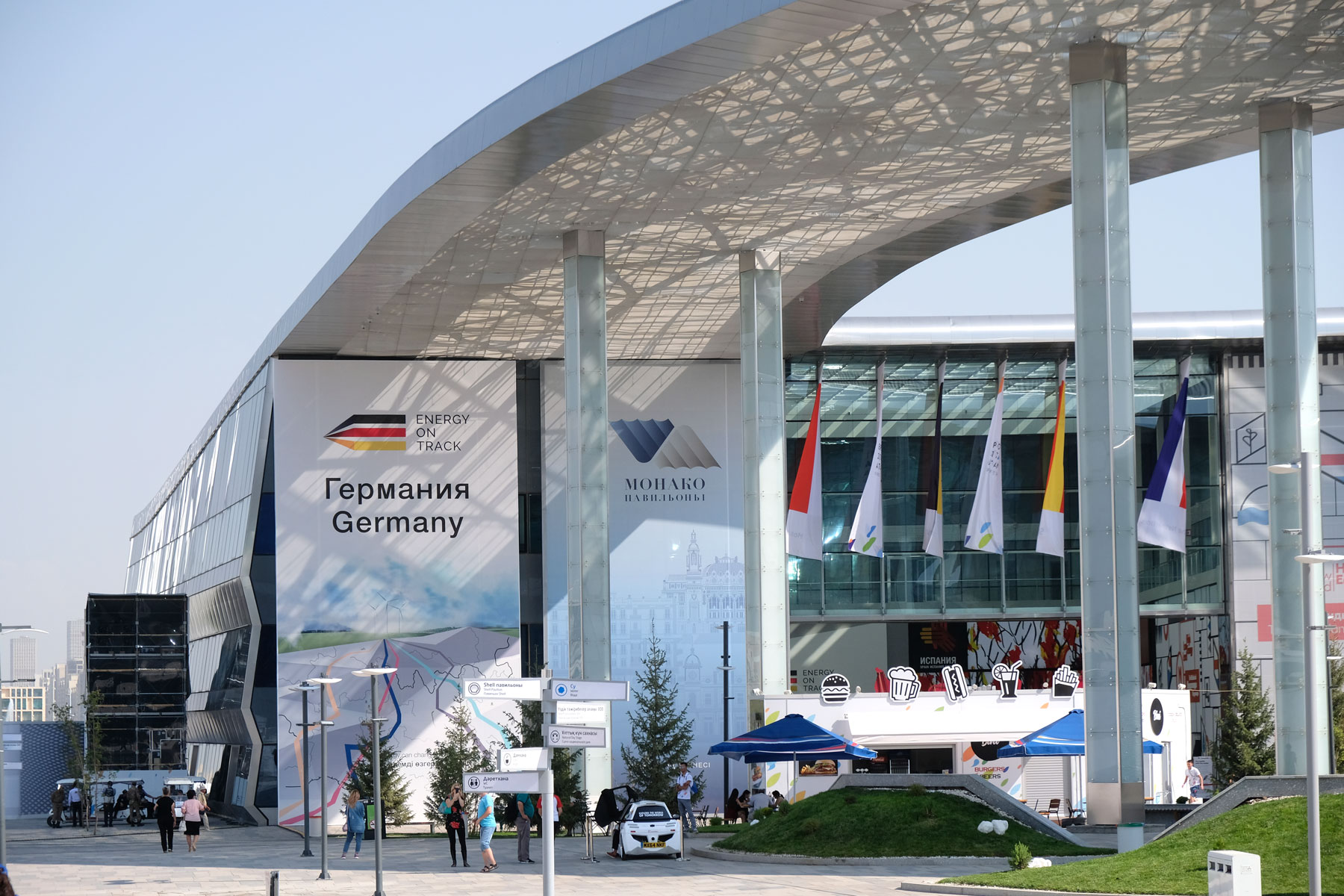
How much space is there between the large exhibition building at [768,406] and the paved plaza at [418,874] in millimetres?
3569

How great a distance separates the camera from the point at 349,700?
46.0 meters

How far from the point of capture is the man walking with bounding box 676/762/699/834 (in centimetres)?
3759

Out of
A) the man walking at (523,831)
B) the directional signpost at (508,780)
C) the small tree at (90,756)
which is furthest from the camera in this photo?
the small tree at (90,756)

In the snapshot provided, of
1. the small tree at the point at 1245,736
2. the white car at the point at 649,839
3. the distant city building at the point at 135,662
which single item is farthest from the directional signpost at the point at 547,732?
the distant city building at the point at 135,662

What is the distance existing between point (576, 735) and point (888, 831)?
12.7m

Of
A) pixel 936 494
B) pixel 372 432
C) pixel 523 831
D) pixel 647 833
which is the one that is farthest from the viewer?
pixel 936 494

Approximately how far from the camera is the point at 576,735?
16.4 metres

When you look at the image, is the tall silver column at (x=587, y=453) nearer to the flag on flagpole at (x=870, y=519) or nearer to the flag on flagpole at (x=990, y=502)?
the flag on flagpole at (x=870, y=519)

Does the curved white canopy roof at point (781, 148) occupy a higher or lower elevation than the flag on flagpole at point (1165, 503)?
higher

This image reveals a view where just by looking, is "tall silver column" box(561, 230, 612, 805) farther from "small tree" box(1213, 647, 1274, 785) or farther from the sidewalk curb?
"small tree" box(1213, 647, 1274, 785)

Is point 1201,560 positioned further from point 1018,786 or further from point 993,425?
point 1018,786

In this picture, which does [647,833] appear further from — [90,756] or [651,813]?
[90,756]

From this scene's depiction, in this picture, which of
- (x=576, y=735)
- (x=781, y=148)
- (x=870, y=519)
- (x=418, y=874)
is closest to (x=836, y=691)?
(x=870, y=519)

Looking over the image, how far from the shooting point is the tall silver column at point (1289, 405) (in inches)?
1087
